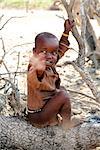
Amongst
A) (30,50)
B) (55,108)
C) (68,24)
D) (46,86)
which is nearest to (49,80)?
(46,86)

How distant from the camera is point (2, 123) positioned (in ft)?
9.79

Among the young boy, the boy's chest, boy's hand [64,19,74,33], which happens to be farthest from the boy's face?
boy's hand [64,19,74,33]

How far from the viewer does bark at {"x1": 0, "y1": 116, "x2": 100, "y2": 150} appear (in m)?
2.96

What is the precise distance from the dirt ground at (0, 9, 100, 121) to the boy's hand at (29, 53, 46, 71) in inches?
16.6

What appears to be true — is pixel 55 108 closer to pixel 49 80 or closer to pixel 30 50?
pixel 49 80

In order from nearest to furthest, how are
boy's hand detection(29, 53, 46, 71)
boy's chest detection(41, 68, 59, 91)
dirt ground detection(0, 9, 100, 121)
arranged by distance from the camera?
boy's hand detection(29, 53, 46, 71) → boy's chest detection(41, 68, 59, 91) → dirt ground detection(0, 9, 100, 121)

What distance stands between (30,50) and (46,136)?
159 inches

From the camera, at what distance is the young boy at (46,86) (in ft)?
8.91

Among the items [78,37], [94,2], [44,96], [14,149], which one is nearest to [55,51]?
[44,96]

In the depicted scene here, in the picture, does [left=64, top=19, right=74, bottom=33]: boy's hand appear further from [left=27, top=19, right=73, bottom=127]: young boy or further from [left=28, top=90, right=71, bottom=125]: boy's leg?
[left=28, top=90, right=71, bottom=125]: boy's leg

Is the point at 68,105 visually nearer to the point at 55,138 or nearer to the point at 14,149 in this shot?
the point at 55,138

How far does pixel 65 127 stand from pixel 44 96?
0.93 feet

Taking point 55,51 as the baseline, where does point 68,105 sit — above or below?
below

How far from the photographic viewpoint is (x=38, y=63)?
269cm
